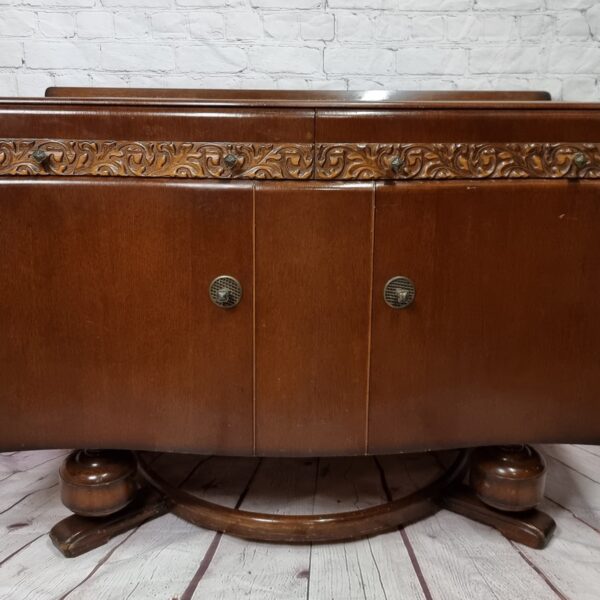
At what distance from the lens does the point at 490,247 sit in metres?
0.65

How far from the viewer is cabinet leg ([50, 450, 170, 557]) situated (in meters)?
0.74

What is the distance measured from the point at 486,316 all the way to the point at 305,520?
0.39 metres

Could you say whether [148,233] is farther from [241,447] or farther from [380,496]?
[380,496]

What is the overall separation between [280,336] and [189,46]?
29.3 inches

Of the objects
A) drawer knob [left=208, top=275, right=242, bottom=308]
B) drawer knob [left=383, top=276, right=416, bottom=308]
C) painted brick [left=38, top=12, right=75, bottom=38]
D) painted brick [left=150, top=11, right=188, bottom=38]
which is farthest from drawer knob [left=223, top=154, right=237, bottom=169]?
painted brick [left=38, top=12, right=75, bottom=38]

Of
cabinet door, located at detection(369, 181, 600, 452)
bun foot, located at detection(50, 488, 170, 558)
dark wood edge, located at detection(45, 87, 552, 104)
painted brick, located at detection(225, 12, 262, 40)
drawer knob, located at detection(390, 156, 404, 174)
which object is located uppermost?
painted brick, located at detection(225, 12, 262, 40)

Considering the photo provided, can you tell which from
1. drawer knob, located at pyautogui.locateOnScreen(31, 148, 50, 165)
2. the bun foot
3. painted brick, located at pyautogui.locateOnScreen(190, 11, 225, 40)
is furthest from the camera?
painted brick, located at pyautogui.locateOnScreen(190, 11, 225, 40)

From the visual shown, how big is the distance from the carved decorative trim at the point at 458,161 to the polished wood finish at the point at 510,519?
0.49m

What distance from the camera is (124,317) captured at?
0.66 metres

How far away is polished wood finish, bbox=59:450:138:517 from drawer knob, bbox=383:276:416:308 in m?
0.46

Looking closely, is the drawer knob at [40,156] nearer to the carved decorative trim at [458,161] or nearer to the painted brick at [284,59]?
the carved decorative trim at [458,161]

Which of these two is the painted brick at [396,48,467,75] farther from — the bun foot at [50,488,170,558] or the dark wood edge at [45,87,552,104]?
the bun foot at [50,488,170,558]

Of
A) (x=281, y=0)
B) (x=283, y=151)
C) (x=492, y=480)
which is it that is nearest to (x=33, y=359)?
(x=283, y=151)

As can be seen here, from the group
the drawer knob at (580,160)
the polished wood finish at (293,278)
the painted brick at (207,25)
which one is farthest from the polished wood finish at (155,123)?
the painted brick at (207,25)
